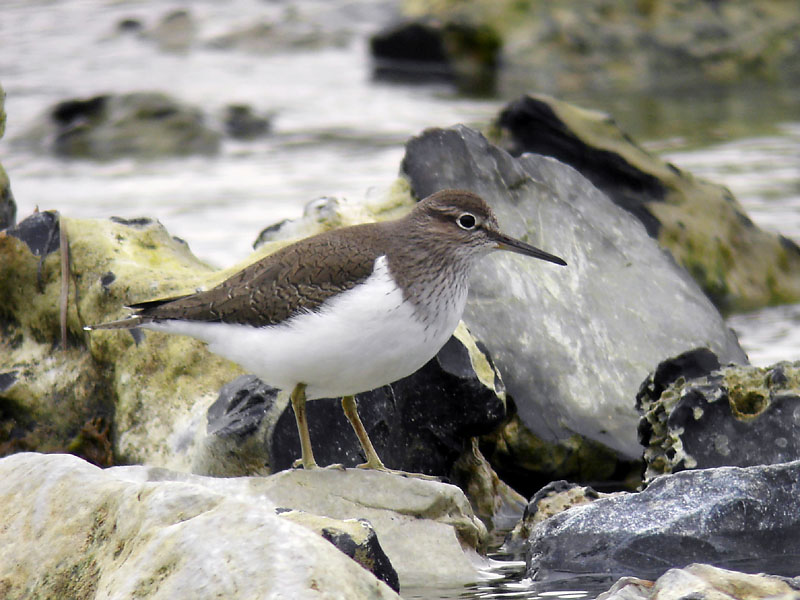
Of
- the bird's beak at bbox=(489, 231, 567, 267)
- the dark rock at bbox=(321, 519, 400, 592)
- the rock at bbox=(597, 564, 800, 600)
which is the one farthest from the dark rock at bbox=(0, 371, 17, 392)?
the rock at bbox=(597, 564, 800, 600)

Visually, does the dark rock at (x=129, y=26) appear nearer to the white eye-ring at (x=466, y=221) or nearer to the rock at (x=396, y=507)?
the white eye-ring at (x=466, y=221)

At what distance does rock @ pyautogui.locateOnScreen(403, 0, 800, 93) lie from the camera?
22.6 m

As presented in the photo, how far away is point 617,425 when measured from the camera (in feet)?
25.2

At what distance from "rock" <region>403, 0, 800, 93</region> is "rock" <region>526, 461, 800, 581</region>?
17276 mm

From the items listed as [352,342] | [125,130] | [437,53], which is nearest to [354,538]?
[352,342]

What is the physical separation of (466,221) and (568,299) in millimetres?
1999

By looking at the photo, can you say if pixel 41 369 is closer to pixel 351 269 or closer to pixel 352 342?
pixel 351 269

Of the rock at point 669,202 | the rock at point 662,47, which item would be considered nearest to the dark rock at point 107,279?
the rock at point 669,202

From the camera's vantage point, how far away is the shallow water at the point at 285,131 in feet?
45.8

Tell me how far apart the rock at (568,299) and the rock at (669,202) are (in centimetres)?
193

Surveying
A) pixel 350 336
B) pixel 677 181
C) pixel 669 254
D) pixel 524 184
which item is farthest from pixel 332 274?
pixel 677 181

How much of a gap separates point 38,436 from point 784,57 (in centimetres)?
1894

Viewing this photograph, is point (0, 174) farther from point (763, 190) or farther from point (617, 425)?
point (763, 190)

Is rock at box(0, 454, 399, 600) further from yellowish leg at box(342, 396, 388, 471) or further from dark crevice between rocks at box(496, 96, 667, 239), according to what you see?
dark crevice between rocks at box(496, 96, 667, 239)
